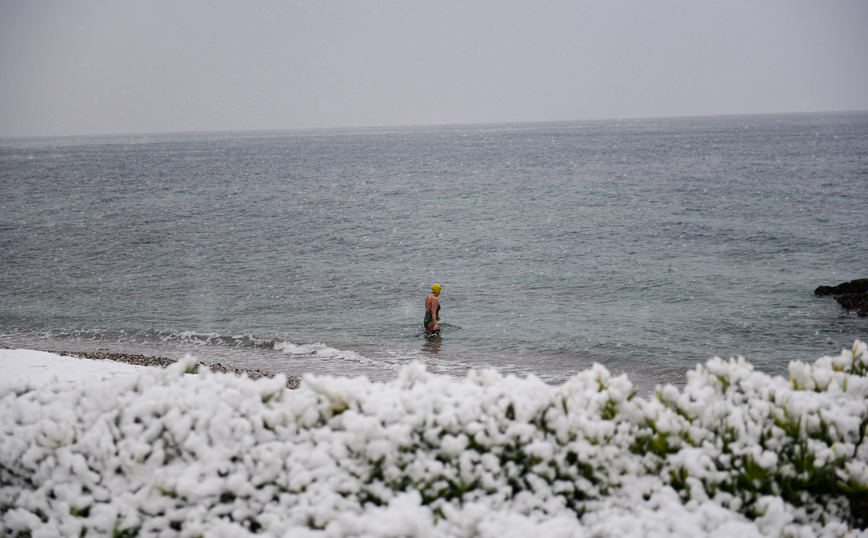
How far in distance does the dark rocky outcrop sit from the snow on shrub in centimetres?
1838

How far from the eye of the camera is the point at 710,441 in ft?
12.0

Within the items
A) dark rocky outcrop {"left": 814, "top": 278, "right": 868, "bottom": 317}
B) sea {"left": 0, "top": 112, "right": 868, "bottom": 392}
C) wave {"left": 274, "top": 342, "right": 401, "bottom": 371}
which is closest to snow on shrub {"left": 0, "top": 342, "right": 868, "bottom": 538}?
sea {"left": 0, "top": 112, "right": 868, "bottom": 392}

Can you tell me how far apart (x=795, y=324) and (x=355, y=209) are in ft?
109

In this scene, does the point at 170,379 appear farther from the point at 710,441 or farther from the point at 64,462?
the point at 710,441

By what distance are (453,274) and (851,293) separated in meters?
13.9

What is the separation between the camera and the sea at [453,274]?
16328mm

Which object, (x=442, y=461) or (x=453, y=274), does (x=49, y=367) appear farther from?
(x=453, y=274)

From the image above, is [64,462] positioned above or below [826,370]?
below

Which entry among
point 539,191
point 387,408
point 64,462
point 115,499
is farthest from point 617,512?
point 539,191

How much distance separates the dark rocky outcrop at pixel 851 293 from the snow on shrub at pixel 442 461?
18.4m

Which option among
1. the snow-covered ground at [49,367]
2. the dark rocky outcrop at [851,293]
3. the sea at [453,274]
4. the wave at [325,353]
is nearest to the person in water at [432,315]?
the sea at [453,274]

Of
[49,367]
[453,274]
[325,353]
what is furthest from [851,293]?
[49,367]

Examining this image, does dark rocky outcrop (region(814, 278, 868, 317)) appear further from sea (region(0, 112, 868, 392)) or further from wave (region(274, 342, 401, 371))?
wave (region(274, 342, 401, 371))

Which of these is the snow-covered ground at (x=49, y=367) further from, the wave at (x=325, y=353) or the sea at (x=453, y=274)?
the wave at (x=325, y=353)
